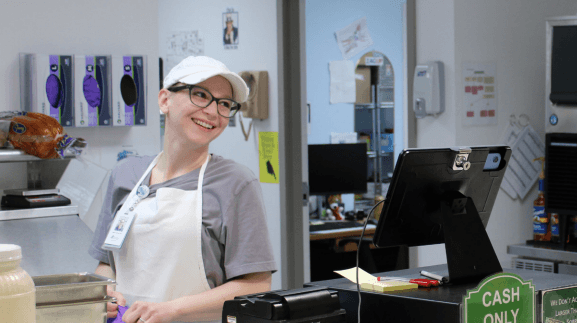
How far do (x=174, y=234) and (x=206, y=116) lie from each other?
0.36 metres

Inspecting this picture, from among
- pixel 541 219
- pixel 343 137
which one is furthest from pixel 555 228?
pixel 343 137

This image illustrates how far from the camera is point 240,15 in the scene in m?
4.55

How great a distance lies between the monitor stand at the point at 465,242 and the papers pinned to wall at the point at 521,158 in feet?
8.40

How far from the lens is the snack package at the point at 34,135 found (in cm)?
285

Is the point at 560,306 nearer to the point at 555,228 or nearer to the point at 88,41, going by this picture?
the point at 555,228

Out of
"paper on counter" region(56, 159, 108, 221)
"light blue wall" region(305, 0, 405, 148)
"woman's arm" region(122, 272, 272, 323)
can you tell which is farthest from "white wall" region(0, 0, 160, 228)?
"light blue wall" region(305, 0, 405, 148)

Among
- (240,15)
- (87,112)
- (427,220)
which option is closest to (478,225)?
(427,220)

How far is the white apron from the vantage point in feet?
6.16

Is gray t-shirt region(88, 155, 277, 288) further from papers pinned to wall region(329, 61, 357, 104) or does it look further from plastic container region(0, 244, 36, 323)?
papers pinned to wall region(329, 61, 357, 104)

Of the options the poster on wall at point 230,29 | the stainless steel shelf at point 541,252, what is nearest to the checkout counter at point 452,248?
the stainless steel shelf at point 541,252

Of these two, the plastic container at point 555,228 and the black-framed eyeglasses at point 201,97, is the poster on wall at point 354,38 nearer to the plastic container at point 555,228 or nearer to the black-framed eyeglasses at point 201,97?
the plastic container at point 555,228

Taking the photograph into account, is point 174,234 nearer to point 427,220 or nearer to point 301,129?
point 427,220

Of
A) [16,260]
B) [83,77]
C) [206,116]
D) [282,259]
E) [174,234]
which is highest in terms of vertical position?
[83,77]

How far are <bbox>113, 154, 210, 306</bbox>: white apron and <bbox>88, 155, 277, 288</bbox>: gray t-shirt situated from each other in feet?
0.08
